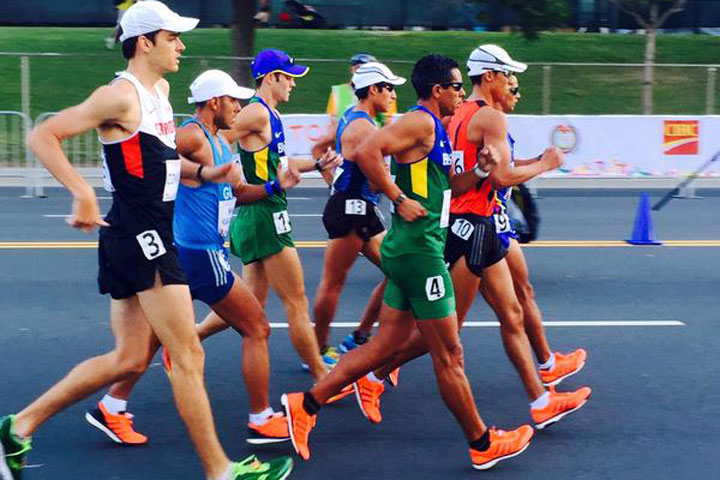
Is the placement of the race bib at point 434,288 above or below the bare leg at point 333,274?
above

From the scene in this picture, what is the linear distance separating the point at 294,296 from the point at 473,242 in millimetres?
1086

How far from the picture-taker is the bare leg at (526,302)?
23.0 ft

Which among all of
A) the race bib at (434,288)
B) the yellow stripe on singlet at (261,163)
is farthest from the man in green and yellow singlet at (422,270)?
the yellow stripe on singlet at (261,163)

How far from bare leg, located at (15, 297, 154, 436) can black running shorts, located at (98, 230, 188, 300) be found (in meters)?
0.14

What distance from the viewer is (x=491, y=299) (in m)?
6.41

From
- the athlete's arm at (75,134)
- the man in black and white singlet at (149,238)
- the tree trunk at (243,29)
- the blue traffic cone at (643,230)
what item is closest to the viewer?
the athlete's arm at (75,134)

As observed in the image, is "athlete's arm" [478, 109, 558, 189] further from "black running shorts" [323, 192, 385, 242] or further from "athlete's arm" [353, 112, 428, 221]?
"black running shorts" [323, 192, 385, 242]

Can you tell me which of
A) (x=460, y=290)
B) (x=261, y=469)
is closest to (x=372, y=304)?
(x=460, y=290)

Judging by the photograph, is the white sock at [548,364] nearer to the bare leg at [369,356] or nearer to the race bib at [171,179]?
the bare leg at [369,356]

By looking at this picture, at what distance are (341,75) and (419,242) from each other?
64.2 feet

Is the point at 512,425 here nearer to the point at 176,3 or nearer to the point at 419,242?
the point at 419,242

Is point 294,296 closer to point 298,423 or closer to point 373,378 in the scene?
point 373,378

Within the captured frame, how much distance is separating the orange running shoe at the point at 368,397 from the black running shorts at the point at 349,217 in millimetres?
1274

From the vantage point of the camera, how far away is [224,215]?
6.10 metres
